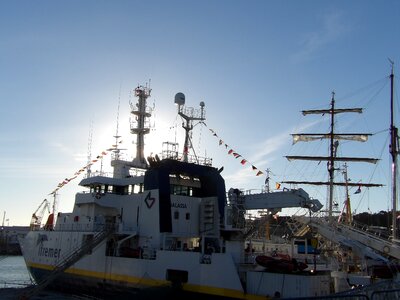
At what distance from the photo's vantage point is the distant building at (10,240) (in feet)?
377

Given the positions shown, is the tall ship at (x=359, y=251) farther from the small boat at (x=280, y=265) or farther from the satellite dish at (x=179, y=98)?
the satellite dish at (x=179, y=98)

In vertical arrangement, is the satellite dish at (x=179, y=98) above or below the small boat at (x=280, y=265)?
above

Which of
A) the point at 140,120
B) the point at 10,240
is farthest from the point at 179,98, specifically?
the point at 10,240

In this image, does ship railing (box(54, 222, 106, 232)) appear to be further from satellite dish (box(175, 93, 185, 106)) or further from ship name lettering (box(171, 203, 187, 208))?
satellite dish (box(175, 93, 185, 106))

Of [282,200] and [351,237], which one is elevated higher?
[282,200]

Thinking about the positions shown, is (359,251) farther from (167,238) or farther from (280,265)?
(167,238)

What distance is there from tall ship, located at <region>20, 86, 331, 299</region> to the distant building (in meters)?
92.5

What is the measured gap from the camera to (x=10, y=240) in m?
126

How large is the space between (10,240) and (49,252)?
107 m

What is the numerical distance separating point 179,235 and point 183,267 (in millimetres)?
3920

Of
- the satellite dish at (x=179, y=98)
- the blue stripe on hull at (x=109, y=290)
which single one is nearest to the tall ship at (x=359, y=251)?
the blue stripe on hull at (x=109, y=290)

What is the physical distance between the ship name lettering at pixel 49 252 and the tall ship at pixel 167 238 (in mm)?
73

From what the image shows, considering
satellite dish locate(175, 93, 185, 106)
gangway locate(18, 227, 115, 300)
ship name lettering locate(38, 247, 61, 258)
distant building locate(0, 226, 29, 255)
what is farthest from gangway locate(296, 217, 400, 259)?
distant building locate(0, 226, 29, 255)

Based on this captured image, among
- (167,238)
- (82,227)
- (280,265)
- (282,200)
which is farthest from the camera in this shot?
(82,227)
